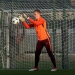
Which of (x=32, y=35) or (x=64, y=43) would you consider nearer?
(x=64, y=43)

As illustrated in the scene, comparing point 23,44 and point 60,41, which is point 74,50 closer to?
point 60,41

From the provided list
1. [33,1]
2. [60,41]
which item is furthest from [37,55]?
[33,1]

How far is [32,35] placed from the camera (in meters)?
11.5

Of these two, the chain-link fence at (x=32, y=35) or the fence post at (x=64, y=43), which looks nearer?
the fence post at (x=64, y=43)

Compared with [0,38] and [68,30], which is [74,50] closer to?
[68,30]

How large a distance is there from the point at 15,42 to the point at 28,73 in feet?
8.68

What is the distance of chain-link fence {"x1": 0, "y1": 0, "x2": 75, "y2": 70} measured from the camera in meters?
11.1

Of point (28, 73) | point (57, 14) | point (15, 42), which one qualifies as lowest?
point (28, 73)

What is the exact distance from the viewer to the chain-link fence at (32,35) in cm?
1112

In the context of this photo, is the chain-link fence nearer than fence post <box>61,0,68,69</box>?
No

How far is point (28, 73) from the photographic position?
354 inches

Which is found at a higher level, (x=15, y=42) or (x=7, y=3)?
(x=7, y=3)

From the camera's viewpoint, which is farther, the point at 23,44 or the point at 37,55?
the point at 23,44

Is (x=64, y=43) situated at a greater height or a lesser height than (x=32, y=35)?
lesser
